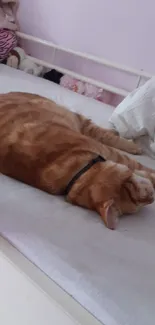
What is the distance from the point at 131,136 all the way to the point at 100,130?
14 cm

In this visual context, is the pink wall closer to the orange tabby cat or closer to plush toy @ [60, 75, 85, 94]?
plush toy @ [60, 75, 85, 94]

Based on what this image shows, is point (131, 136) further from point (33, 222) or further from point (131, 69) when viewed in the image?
point (33, 222)

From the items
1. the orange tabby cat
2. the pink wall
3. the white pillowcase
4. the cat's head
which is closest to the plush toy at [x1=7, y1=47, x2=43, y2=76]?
the pink wall

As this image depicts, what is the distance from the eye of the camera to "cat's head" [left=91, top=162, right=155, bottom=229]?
3.57 ft

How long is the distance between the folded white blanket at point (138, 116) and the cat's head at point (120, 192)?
1.38 ft

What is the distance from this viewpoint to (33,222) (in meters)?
1.01

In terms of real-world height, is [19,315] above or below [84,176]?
below

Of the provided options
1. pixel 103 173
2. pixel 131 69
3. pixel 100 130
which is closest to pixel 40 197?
pixel 103 173

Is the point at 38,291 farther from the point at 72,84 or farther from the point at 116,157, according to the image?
the point at 72,84

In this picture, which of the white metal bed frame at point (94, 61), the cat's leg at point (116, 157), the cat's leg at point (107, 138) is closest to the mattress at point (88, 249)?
the cat's leg at point (116, 157)

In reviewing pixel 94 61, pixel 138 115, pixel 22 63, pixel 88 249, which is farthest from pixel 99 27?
pixel 88 249

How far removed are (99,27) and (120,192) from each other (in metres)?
1.25

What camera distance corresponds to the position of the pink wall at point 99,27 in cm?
191

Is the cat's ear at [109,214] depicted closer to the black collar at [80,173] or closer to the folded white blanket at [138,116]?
the black collar at [80,173]
